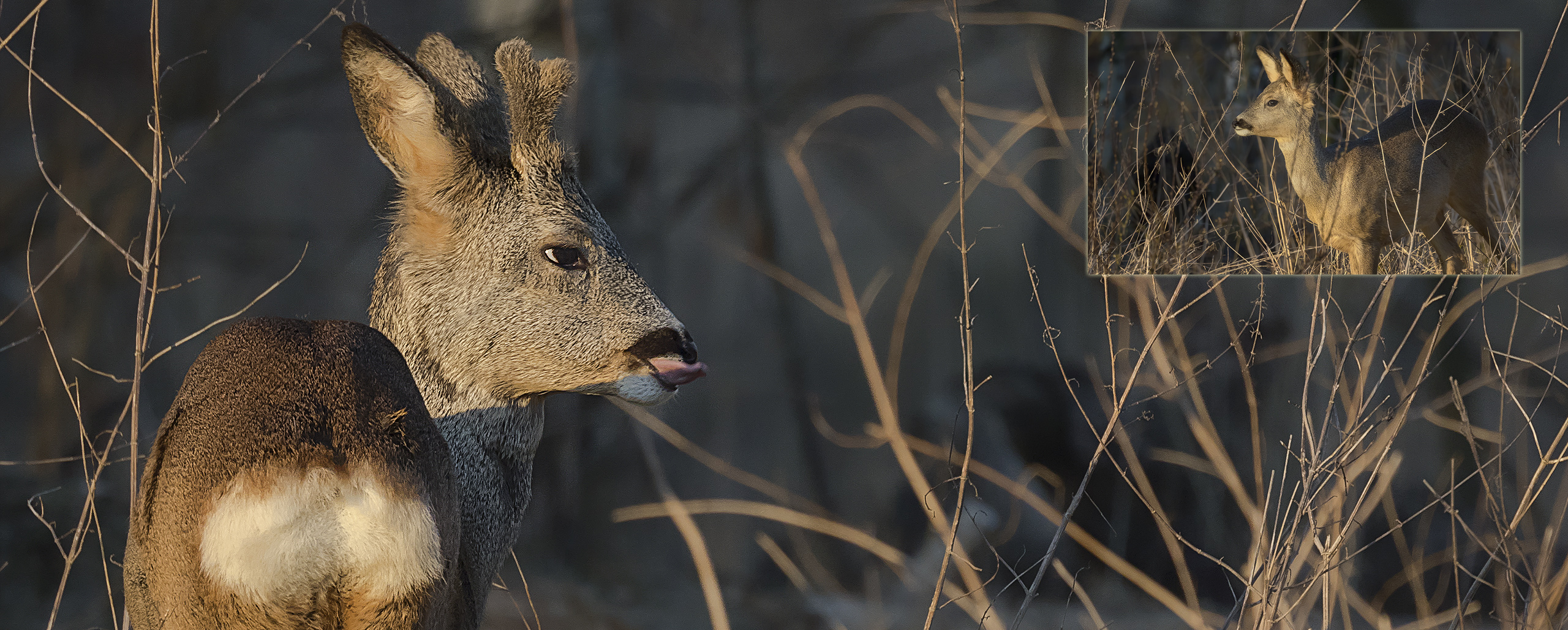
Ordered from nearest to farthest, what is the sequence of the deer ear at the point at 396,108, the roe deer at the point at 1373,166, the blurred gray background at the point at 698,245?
the deer ear at the point at 396,108 → the roe deer at the point at 1373,166 → the blurred gray background at the point at 698,245

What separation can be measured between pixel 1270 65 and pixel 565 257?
1713 mm

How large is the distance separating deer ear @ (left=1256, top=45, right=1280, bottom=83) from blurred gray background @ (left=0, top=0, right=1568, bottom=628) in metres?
0.19

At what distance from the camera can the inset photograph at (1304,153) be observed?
2.15m

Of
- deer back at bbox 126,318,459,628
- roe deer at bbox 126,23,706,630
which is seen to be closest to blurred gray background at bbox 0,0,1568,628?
roe deer at bbox 126,23,706,630

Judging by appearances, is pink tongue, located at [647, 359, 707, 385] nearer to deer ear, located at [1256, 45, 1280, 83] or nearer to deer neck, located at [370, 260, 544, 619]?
deer neck, located at [370, 260, 544, 619]

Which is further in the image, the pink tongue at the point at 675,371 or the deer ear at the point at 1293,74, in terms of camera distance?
the deer ear at the point at 1293,74

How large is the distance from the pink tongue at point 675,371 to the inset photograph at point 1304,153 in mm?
1454

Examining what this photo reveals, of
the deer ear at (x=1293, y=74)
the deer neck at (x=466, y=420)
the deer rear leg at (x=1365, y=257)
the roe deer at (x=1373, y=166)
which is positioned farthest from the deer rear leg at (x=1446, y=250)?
the deer neck at (x=466, y=420)

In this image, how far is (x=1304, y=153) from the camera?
2143 millimetres

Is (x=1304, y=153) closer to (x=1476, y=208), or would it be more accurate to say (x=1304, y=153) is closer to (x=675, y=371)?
(x=1476, y=208)

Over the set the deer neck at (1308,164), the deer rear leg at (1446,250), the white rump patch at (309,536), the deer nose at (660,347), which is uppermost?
the deer neck at (1308,164)

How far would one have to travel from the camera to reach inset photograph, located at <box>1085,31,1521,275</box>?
215cm

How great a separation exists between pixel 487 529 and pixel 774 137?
148 cm

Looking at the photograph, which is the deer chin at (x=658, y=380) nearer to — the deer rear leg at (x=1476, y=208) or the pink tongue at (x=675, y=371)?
the pink tongue at (x=675, y=371)
